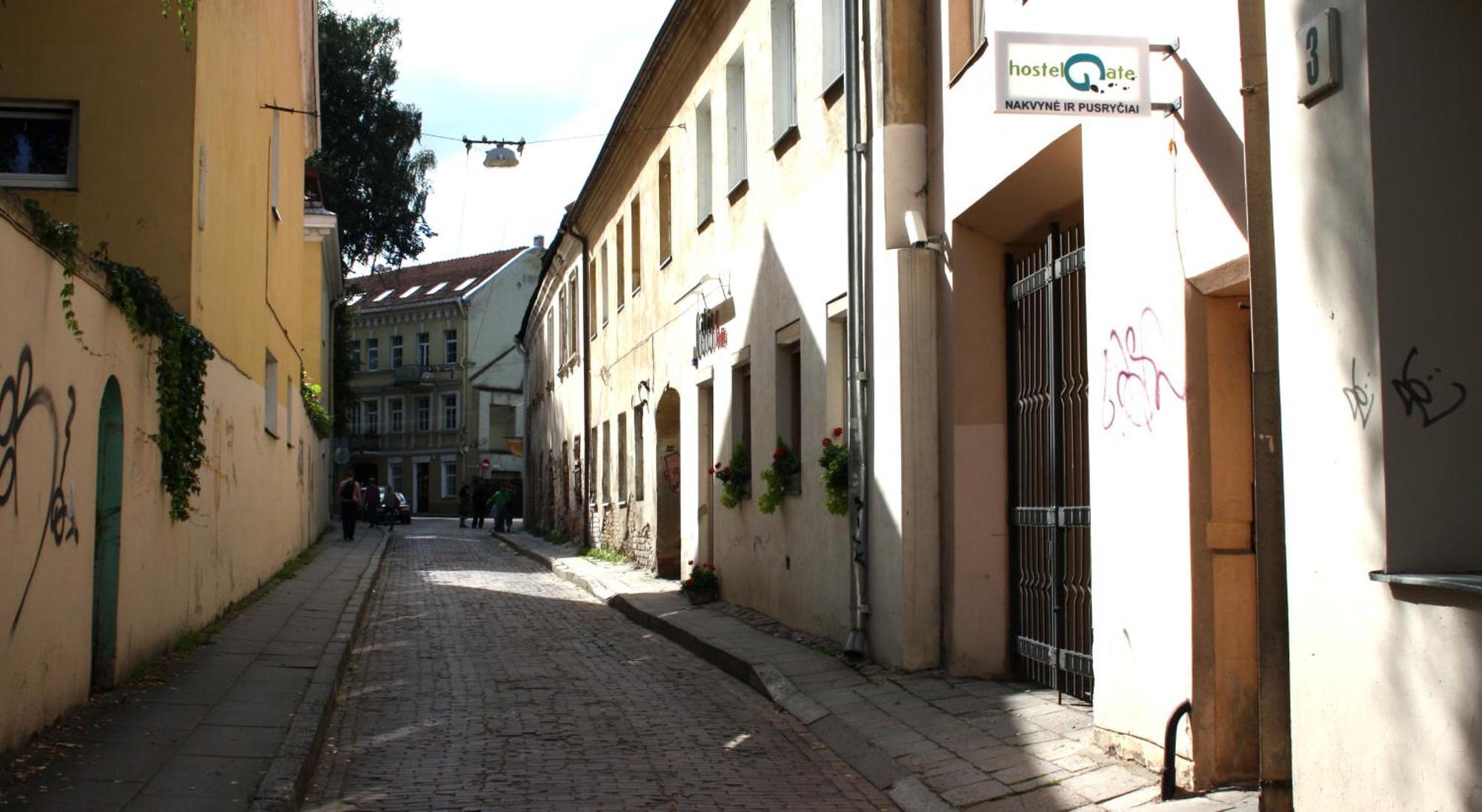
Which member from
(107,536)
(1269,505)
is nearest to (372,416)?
(107,536)

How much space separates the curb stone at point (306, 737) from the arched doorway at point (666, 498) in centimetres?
711

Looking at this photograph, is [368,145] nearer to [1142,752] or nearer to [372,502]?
[372,502]

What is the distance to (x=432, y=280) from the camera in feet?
235

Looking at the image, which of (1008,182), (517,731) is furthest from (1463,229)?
(517,731)

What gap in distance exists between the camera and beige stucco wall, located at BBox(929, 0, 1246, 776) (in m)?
6.31

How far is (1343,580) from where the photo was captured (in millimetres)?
5066

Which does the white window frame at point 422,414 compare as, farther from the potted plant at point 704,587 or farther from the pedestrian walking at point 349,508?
the potted plant at point 704,587

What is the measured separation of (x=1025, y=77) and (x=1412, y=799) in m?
3.45

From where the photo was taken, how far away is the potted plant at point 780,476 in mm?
13117

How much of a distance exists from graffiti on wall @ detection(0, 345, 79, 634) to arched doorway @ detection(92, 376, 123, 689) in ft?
3.73

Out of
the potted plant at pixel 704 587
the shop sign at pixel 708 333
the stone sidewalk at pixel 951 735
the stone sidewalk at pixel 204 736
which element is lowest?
the stone sidewalk at pixel 951 735

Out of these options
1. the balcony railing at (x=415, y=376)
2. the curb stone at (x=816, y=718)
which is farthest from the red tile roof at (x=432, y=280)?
the curb stone at (x=816, y=718)

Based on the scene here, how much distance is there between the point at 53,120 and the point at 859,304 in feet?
22.9

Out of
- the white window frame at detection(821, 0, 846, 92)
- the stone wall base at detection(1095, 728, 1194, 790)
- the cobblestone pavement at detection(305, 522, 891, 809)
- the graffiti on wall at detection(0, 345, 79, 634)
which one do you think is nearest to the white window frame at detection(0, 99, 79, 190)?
the cobblestone pavement at detection(305, 522, 891, 809)
